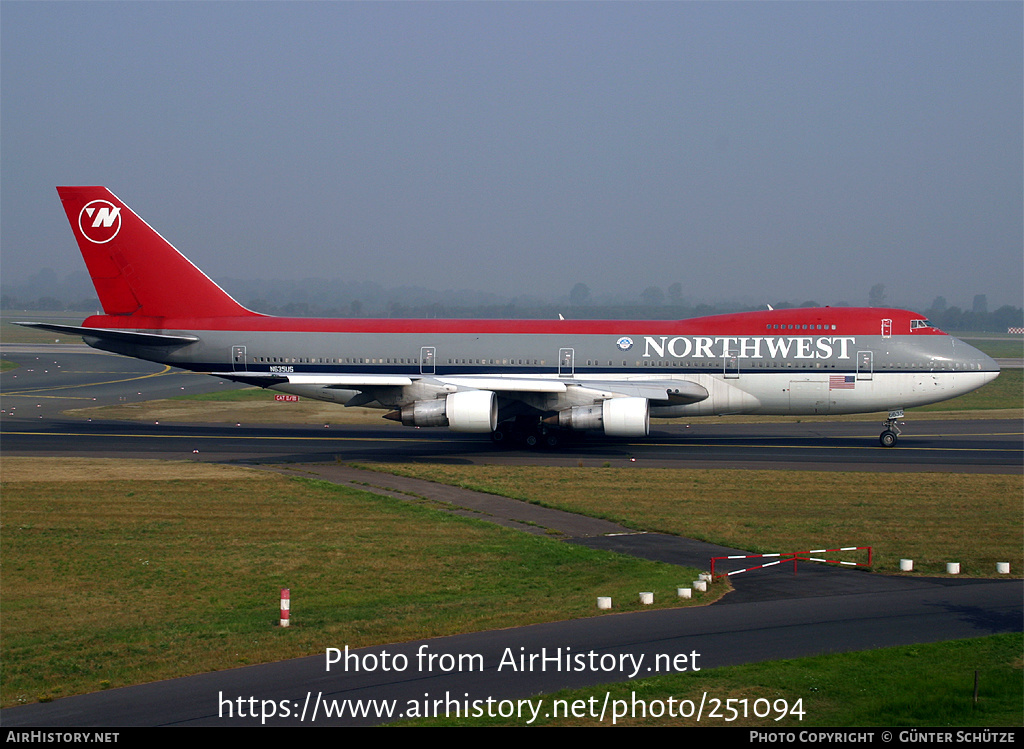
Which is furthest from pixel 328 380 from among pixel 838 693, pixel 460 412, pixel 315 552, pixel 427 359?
pixel 838 693

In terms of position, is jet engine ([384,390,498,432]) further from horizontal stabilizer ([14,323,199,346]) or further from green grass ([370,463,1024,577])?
horizontal stabilizer ([14,323,199,346])

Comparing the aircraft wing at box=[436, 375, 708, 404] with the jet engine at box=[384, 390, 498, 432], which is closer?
the jet engine at box=[384, 390, 498, 432]

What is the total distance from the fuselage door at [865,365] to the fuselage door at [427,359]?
53.4 feet

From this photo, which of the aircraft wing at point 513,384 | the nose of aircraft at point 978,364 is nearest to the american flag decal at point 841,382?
the nose of aircraft at point 978,364

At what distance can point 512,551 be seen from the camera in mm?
19625

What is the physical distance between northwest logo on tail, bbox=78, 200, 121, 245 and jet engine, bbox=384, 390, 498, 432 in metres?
14.1

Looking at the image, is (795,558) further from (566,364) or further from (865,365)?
(865,365)

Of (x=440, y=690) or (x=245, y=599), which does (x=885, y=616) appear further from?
(x=245, y=599)

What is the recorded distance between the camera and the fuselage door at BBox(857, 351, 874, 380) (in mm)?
33656

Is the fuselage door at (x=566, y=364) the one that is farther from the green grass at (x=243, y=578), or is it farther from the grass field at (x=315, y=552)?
the green grass at (x=243, y=578)

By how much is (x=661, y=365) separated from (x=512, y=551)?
16.4m

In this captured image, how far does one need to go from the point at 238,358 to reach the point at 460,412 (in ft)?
33.0

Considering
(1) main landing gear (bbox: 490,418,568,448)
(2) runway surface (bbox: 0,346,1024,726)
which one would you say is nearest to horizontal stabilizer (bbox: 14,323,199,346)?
(2) runway surface (bbox: 0,346,1024,726)
